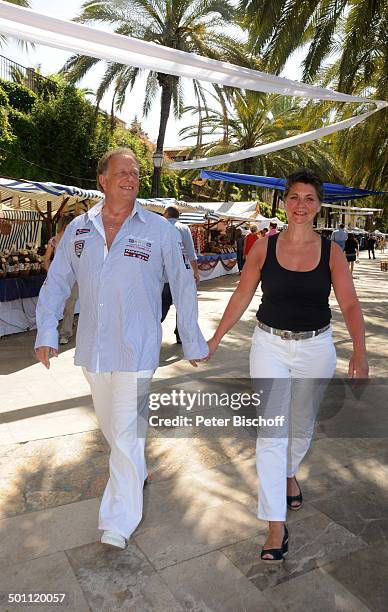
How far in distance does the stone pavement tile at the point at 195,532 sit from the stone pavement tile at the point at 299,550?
0.31 ft

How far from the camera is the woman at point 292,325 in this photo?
8.55 ft

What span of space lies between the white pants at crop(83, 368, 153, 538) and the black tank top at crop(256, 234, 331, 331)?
724mm

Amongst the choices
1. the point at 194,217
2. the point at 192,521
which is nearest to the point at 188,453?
the point at 192,521

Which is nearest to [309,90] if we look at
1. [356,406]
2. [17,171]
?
[356,406]

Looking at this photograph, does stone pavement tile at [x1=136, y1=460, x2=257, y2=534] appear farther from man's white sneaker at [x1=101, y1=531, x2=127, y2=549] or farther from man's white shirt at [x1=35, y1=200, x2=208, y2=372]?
man's white shirt at [x1=35, y1=200, x2=208, y2=372]

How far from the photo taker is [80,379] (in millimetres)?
5727

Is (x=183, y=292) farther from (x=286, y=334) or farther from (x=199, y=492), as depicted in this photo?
(x=199, y=492)

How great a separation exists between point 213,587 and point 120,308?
51.6 inches

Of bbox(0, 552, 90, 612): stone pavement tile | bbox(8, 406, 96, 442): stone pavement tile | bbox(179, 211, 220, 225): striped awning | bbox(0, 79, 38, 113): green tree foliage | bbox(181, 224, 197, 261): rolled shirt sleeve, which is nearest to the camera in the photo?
bbox(0, 552, 90, 612): stone pavement tile

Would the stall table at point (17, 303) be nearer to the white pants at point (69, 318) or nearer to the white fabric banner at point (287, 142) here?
the white pants at point (69, 318)

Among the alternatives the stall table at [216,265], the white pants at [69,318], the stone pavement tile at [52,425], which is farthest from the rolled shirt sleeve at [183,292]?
the stall table at [216,265]

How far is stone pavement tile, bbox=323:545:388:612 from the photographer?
7.61ft

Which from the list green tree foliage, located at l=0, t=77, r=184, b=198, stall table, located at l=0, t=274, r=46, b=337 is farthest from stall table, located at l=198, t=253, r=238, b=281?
stall table, located at l=0, t=274, r=46, b=337

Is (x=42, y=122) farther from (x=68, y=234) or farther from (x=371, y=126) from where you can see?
(x=68, y=234)
